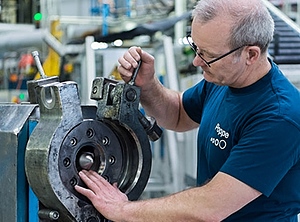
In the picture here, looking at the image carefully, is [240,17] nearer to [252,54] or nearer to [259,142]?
[252,54]

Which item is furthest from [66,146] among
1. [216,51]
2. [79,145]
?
[216,51]

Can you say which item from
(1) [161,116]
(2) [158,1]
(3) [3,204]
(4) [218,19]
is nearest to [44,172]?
(3) [3,204]

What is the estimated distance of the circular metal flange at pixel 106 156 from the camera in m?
0.95

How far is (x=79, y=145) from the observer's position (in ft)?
3.15

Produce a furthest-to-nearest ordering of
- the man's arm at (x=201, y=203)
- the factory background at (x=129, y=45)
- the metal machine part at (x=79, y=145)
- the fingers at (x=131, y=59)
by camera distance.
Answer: the factory background at (x=129, y=45), the fingers at (x=131, y=59), the man's arm at (x=201, y=203), the metal machine part at (x=79, y=145)

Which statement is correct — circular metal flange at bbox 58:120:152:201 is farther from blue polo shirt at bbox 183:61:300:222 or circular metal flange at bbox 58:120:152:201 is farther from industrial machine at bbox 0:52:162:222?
blue polo shirt at bbox 183:61:300:222

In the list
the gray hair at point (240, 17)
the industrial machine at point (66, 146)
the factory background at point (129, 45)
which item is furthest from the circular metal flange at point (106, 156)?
the factory background at point (129, 45)

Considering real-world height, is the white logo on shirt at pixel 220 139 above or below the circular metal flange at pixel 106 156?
below

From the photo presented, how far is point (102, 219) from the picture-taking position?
3.46ft

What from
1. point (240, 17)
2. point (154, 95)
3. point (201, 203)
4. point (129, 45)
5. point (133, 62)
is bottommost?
point (129, 45)

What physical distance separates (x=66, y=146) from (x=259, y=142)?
0.44m

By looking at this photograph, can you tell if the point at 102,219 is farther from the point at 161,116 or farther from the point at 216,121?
the point at 161,116

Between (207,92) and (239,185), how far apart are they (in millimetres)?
486

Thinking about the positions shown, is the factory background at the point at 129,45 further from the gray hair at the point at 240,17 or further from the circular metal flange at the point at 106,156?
the circular metal flange at the point at 106,156
